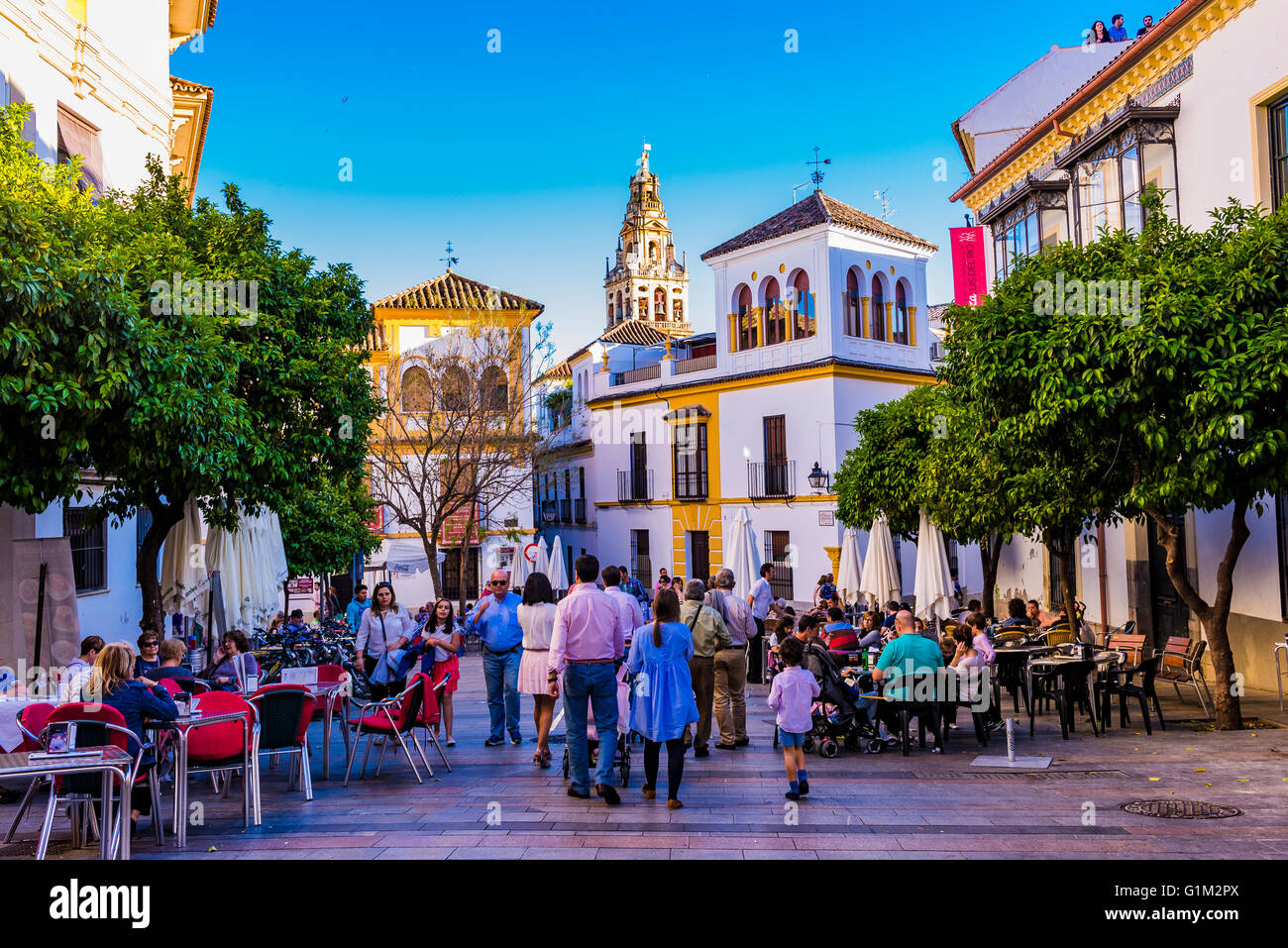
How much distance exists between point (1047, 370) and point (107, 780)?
8480 mm

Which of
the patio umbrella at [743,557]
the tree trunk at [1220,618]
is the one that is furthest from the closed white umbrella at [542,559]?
the tree trunk at [1220,618]

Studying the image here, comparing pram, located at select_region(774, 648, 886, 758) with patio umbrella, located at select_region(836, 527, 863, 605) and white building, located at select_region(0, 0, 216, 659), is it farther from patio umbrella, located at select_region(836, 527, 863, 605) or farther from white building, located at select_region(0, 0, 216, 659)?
patio umbrella, located at select_region(836, 527, 863, 605)

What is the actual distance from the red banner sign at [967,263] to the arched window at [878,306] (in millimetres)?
9594

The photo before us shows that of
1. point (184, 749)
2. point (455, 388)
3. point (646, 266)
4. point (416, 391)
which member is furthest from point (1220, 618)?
point (646, 266)

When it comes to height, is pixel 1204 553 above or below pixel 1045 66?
below

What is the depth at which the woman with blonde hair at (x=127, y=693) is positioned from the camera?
20.9ft

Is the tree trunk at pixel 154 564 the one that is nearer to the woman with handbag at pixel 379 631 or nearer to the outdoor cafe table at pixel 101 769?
the woman with handbag at pixel 379 631

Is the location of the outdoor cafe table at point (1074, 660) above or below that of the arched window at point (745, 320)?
below

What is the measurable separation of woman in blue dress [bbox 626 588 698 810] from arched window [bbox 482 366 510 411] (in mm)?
20322

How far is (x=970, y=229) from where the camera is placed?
66.4 feet

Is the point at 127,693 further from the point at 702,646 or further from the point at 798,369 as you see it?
the point at 798,369

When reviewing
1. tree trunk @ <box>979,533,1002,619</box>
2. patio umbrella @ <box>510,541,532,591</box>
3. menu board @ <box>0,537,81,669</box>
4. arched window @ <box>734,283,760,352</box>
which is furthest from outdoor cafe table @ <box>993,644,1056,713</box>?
arched window @ <box>734,283,760,352</box>
